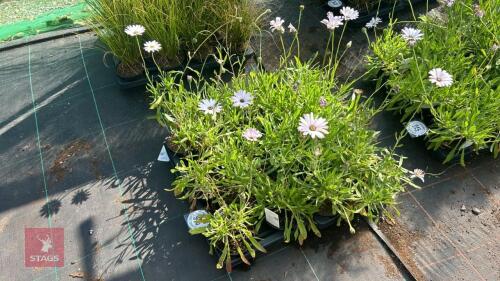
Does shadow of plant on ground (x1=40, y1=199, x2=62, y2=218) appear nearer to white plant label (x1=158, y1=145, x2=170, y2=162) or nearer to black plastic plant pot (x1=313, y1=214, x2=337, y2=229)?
white plant label (x1=158, y1=145, x2=170, y2=162)

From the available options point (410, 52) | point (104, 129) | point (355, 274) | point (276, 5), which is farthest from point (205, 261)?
point (276, 5)

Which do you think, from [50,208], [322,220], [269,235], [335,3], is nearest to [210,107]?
[269,235]

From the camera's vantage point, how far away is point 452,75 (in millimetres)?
2469

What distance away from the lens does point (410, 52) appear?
8.93ft

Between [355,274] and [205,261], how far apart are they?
30.1 inches

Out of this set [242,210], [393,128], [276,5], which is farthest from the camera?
[276,5]

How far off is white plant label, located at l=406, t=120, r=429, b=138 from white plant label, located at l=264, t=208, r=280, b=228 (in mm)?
1058

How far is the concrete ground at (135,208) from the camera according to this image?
208 centimetres

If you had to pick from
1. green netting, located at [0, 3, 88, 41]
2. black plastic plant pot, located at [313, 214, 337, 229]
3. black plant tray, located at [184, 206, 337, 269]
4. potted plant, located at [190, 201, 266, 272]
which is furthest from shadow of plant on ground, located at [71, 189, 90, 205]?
green netting, located at [0, 3, 88, 41]

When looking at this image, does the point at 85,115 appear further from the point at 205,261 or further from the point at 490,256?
the point at 490,256

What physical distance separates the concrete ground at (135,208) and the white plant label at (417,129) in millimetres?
113

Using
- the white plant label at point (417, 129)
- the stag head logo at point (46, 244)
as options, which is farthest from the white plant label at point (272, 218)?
the stag head logo at point (46, 244)

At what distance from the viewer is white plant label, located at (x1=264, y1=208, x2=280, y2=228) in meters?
1.92

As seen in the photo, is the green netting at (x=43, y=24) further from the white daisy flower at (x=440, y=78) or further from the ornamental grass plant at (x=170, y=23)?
the white daisy flower at (x=440, y=78)
